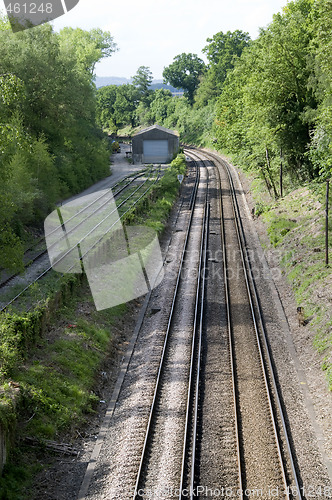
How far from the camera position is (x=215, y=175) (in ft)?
174

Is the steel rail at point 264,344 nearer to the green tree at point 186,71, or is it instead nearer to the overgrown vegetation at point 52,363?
the overgrown vegetation at point 52,363

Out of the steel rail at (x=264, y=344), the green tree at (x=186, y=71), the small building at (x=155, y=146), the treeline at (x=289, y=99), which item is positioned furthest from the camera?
the green tree at (x=186, y=71)

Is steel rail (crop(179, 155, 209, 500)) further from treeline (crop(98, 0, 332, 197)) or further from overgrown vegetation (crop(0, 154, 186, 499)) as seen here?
treeline (crop(98, 0, 332, 197))

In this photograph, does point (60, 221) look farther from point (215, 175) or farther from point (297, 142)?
point (215, 175)

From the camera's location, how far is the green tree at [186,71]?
370 ft

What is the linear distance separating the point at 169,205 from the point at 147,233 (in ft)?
26.6

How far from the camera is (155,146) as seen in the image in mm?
62094

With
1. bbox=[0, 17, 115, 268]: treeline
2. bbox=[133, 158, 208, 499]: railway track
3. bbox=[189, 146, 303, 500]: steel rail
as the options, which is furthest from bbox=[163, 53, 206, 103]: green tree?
bbox=[133, 158, 208, 499]: railway track

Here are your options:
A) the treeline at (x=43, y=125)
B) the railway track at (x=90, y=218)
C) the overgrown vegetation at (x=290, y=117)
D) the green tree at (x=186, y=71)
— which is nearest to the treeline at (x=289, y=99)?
the overgrown vegetation at (x=290, y=117)

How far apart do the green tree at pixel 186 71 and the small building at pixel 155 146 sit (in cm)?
5467

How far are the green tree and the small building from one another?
54666 millimetres

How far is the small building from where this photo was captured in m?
61.7

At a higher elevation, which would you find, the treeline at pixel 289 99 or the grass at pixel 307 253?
the treeline at pixel 289 99

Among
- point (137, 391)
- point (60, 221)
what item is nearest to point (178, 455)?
point (137, 391)
